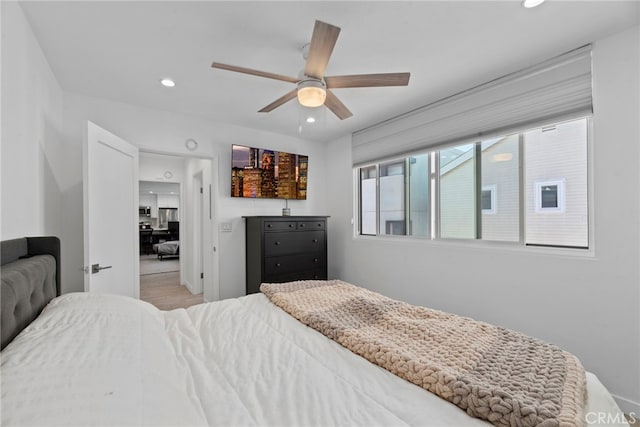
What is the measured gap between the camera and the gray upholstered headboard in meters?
0.98

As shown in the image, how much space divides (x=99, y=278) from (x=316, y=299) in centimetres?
170

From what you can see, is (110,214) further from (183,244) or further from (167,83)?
(183,244)

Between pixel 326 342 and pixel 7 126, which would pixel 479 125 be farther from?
pixel 7 126

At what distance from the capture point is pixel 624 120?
5.81 feet

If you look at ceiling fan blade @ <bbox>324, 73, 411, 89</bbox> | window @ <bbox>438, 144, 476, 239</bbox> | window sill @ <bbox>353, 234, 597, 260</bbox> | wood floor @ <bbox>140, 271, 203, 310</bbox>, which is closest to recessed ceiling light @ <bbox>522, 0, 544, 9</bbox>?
ceiling fan blade @ <bbox>324, 73, 411, 89</bbox>

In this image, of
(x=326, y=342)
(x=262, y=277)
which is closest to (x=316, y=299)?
(x=326, y=342)

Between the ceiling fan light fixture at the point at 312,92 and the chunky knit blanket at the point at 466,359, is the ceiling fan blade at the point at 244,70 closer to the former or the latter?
the ceiling fan light fixture at the point at 312,92

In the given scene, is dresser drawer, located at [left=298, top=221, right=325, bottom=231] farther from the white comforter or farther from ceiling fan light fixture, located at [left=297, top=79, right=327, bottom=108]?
the white comforter

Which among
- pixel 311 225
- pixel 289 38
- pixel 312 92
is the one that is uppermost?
pixel 289 38

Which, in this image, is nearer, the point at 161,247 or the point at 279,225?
the point at 279,225

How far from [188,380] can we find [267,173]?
9.88 ft

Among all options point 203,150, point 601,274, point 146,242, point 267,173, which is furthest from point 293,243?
point 146,242

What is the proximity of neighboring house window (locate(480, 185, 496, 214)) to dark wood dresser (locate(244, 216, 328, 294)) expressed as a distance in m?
1.90

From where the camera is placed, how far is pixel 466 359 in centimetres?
102
